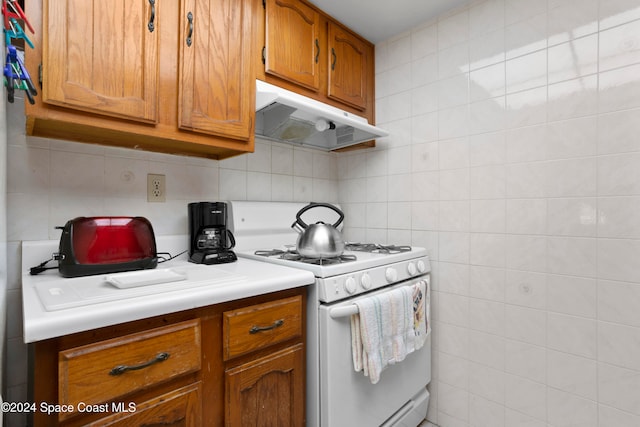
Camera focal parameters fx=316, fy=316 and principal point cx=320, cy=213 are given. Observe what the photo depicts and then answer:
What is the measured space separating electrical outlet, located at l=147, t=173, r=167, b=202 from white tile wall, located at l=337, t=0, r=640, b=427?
48.9 inches

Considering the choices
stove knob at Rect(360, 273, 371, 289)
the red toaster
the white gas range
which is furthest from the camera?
stove knob at Rect(360, 273, 371, 289)

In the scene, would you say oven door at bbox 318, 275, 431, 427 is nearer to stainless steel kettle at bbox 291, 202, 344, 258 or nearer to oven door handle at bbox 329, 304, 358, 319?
oven door handle at bbox 329, 304, 358, 319

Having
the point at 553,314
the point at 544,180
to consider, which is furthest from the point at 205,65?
the point at 553,314

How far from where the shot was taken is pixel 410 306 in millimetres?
1398

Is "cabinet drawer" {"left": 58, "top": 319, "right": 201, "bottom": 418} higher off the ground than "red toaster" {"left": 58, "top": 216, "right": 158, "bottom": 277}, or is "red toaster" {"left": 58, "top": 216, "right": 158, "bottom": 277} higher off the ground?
"red toaster" {"left": 58, "top": 216, "right": 158, "bottom": 277}

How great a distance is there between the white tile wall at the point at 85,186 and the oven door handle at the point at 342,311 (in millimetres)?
826

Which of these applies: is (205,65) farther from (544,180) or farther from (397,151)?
(544,180)

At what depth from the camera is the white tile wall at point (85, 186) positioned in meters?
1.09

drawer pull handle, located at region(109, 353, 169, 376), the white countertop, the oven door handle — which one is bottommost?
drawer pull handle, located at region(109, 353, 169, 376)

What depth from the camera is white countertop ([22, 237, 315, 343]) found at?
2.22 feet

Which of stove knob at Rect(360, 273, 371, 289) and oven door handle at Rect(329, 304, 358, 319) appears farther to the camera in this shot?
stove knob at Rect(360, 273, 371, 289)

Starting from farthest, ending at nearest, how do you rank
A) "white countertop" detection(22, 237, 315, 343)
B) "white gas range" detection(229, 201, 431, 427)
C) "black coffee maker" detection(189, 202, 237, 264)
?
"black coffee maker" detection(189, 202, 237, 264)
"white gas range" detection(229, 201, 431, 427)
"white countertop" detection(22, 237, 315, 343)

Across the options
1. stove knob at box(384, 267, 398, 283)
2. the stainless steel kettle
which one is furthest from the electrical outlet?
stove knob at box(384, 267, 398, 283)

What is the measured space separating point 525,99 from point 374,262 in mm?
1007
